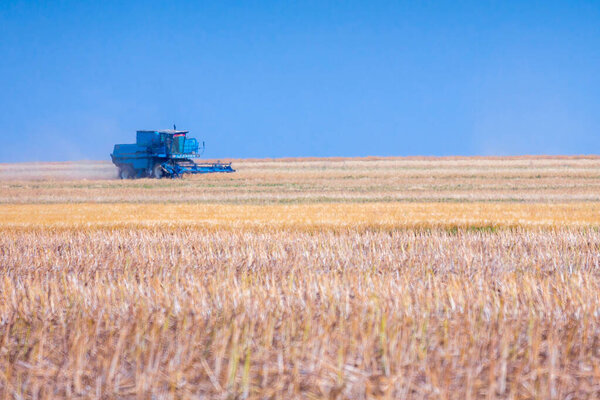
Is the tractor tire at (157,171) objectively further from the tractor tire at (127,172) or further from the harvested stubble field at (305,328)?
the harvested stubble field at (305,328)

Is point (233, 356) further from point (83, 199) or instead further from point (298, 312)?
point (83, 199)

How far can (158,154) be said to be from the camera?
34125 millimetres

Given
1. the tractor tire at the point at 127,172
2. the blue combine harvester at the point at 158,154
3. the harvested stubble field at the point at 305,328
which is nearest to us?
the harvested stubble field at the point at 305,328

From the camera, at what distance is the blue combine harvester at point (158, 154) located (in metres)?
34.2

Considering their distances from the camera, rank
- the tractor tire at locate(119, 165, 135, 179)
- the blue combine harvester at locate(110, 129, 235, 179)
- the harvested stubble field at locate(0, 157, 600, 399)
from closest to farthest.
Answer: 1. the harvested stubble field at locate(0, 157, 600, 399)
2. the blue combine harvester at locate(110, 129, 235, 179)
3. the tractor tire at locate(119, 165, 135, 179)

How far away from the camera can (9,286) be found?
5.66 metres

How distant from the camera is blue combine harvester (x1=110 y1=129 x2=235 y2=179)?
34250 mm

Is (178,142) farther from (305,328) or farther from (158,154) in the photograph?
(305,328)

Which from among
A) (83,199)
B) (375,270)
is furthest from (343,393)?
(83,199)

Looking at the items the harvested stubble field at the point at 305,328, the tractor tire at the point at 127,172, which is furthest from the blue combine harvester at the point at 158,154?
the harvested stubble field at the point at 305,328

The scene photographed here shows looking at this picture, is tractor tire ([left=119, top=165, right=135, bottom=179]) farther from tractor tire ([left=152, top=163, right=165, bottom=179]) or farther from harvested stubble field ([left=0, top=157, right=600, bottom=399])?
harvested stubble field ([left=0, top=157, right=600, bottom=399])

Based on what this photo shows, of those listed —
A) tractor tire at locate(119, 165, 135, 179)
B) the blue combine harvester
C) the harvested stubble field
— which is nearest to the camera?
the harvested stubble field

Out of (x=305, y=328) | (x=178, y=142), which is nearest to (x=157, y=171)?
(x=178, y=142)

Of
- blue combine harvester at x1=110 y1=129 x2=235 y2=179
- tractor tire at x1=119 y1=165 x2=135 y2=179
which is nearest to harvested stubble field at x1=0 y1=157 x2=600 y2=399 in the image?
blue combine harvester at x1=110 y1=129 x2=235 y2=179
